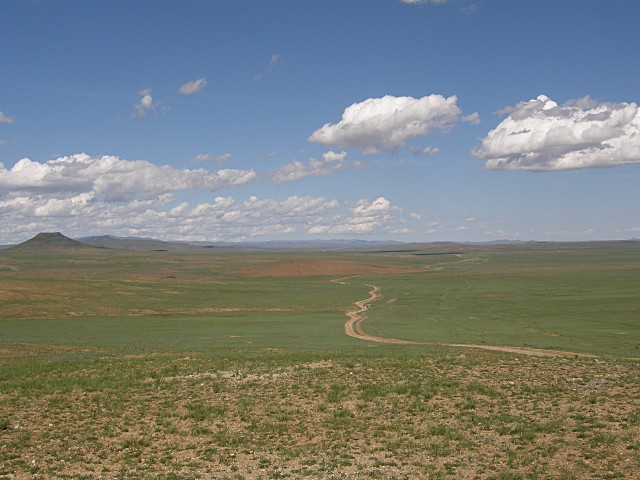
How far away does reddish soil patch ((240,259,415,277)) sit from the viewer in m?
154

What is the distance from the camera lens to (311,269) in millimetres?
160125

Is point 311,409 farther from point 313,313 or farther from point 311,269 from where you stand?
point 311,269

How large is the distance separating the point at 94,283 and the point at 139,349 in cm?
7167

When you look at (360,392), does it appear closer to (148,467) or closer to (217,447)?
(217,447)

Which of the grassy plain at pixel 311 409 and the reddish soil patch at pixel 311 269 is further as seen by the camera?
the reddish soil patch at pixel 311 269

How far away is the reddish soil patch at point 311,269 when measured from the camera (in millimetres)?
153875

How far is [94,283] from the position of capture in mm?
104188

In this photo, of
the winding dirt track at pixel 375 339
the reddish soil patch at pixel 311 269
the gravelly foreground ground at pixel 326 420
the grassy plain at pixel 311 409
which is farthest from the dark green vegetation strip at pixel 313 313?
the reddish soil patch at pixel 311 269

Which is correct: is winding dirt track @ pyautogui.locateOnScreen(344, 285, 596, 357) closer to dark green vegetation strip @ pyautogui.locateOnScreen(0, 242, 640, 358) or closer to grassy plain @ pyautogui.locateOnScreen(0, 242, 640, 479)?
dark green vegetation strip @ pyautogui.locateOnScreen(0, 242, 640, 358)

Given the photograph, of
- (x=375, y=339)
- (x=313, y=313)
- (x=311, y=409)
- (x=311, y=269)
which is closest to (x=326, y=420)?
(x=311, y=409)

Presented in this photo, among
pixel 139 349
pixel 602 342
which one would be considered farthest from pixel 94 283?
pixel 602 342

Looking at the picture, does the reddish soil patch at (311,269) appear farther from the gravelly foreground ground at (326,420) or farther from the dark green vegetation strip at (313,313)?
the gravelly foreground ground at (326,420)

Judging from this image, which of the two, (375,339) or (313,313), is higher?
(375,339)

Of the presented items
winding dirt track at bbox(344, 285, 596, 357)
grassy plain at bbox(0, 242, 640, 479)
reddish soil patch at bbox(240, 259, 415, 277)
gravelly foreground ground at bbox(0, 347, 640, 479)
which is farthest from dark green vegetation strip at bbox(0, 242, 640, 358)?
reddish soil patch at bbox(240, 259, 415, 277)
